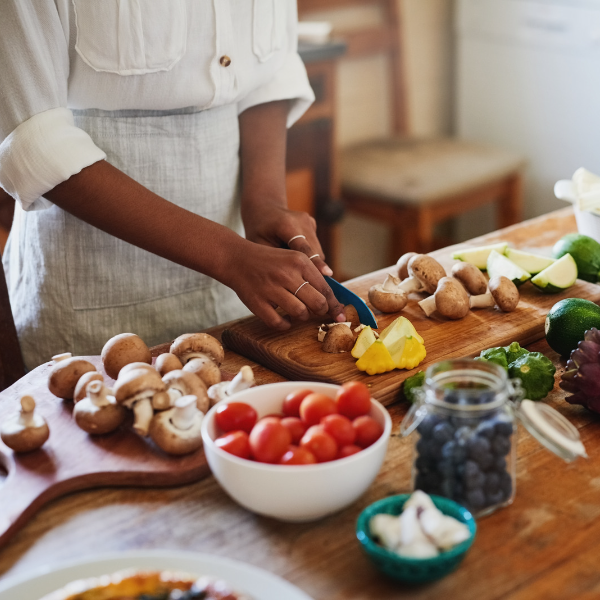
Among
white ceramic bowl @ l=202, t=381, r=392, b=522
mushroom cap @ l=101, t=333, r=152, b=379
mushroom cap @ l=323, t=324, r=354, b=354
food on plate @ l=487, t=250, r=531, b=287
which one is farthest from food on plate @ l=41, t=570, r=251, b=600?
food on plate @ l=487, t=250, r=531, b=287

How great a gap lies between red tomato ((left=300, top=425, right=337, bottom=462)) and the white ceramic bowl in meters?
0.01

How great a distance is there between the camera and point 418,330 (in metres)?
1.30

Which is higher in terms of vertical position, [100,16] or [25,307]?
[100,16]

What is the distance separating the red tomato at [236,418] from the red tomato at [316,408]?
0.06m

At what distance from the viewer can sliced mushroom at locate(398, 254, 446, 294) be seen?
140cm

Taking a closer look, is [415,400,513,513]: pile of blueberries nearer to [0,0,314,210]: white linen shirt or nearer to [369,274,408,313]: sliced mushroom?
[369,274,408,313]: sliced mushroom

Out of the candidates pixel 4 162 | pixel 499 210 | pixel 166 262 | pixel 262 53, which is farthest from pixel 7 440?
pixel 499 210

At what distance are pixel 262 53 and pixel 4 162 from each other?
0.57m

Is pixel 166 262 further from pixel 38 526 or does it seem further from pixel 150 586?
pixel 150 586

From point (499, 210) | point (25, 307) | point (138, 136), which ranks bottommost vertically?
point (499, 210)

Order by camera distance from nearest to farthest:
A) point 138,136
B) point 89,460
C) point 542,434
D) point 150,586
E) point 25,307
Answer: point 150,586 → point 542,434 → point 89,460 → point 138,136 → point 25,307

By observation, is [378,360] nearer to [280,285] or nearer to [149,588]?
[280,285]

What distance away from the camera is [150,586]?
2.25 ft

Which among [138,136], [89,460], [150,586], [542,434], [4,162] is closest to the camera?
[150,586]
